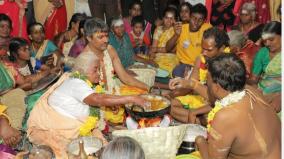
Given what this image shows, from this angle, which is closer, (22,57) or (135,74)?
(135,74)

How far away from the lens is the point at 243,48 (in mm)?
6074

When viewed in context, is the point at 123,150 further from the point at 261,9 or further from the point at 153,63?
the point at 261,9

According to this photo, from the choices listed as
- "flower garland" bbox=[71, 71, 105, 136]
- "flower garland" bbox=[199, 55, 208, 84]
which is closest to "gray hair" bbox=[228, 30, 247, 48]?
"flower garland" bbox=[199, 55, 208, 84]

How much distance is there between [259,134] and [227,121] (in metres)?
0.24

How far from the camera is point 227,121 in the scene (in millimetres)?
3271

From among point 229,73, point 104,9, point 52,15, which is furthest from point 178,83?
point 104,9

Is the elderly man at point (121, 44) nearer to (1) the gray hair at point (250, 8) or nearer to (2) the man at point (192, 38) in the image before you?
(2) the man at point (192, 38)

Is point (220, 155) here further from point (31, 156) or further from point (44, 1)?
point (44, 1)

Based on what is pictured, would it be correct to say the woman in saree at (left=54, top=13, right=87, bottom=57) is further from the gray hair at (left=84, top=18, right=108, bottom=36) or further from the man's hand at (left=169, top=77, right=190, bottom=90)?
the man's hand at (left=169, top=77, right=190, bottom=90)

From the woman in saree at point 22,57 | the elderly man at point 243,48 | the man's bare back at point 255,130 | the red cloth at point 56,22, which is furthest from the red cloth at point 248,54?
the red cloth at point 56,22

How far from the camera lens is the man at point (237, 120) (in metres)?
3.29

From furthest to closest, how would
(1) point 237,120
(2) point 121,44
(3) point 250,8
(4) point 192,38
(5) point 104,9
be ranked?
(5) point 104,9 → (3) point 250,8 → (4) point 192,38 → (2) point 121,44 → (1) point 237,120

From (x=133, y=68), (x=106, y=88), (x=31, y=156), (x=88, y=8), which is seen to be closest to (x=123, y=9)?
(x=88, y=8)

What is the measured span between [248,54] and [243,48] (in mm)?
96
